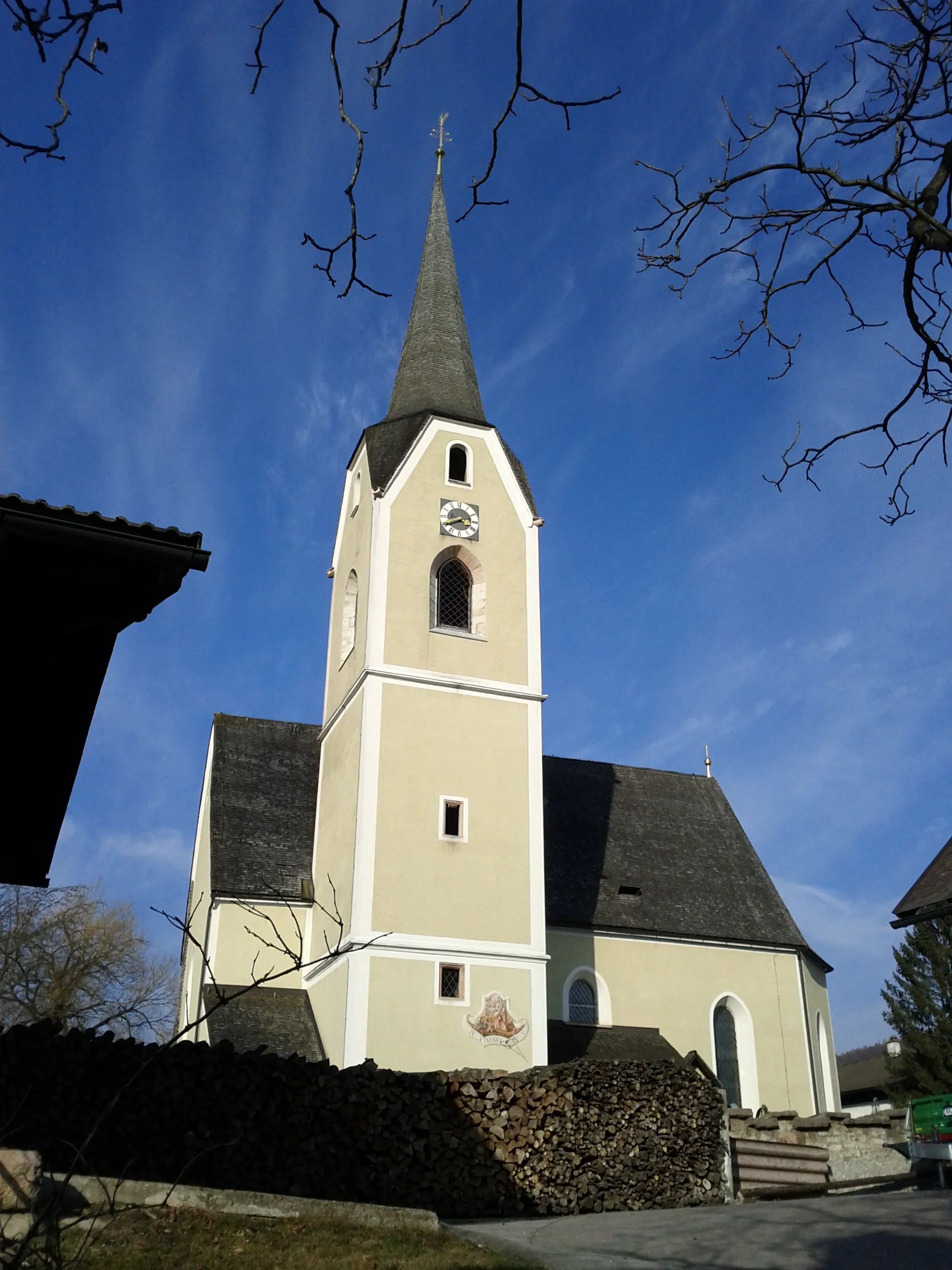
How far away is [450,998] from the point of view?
18641mm

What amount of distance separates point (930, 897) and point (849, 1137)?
29.9ft

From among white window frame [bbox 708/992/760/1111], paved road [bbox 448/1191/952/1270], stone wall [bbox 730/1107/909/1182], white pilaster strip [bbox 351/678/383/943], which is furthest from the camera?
white window frame [bbox 708/992/760/1111]

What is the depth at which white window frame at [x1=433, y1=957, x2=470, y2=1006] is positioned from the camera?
18.6 meters

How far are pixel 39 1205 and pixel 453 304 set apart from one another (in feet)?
75.8

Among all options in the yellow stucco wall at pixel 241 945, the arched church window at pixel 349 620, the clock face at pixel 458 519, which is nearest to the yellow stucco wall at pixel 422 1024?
the yellow stucco wall at pixel 241 945

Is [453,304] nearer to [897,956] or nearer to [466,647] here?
[466,647]

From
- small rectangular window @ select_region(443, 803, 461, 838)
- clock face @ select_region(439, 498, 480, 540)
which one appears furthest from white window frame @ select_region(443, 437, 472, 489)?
small rectangular window @ select_region(443, 803, 461, 838)

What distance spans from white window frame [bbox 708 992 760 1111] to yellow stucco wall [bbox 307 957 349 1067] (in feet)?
24.2

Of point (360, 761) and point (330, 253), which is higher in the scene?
point (360, 761)

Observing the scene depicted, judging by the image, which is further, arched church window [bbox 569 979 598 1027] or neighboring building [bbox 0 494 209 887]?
arched church window [bbox 569 979 598 1027]

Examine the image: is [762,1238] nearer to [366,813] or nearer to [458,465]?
[366,813]

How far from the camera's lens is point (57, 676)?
7.02 m

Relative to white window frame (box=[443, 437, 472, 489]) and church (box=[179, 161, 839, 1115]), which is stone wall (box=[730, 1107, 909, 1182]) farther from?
white window frame (box=[443, 437, 472, 489])

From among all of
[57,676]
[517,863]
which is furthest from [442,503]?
[57,676]
